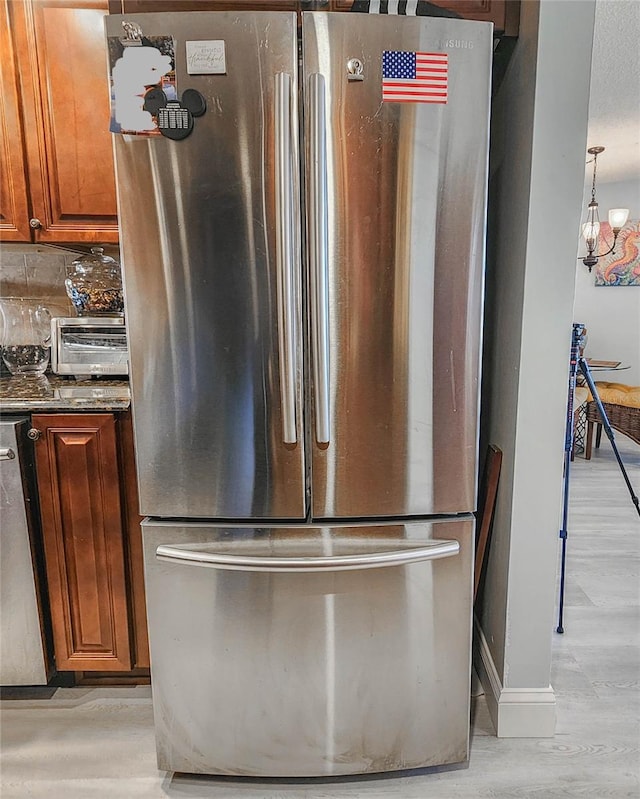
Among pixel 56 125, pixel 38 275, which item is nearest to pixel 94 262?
pixel 38 275

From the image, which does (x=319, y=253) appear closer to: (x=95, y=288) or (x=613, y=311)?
(x=95, y=288)

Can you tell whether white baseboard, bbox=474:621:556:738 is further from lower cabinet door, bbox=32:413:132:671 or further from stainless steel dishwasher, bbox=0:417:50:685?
stainless steel dishwasher, bbox=0:417:50:685

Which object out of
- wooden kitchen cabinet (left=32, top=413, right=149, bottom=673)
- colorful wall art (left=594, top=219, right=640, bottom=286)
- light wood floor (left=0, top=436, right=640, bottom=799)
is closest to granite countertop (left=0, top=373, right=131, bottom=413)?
wooden kitchen cabinet (left=32, top=413, right=149, bottom=673)

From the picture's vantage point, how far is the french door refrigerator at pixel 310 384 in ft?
3.88

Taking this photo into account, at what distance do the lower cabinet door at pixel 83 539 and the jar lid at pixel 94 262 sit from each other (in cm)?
65

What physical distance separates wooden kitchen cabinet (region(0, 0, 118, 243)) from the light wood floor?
151 cm

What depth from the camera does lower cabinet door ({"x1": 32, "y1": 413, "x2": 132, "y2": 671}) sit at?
158cm

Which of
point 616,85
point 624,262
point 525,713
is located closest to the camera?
point 525,713

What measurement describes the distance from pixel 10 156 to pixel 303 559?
153 centimetres

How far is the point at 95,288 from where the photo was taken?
1.93m

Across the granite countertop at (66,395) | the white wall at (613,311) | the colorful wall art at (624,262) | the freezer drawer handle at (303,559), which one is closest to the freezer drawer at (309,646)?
the freezer drawer handle at (303,559)

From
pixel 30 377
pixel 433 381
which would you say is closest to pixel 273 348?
pixel 433 381

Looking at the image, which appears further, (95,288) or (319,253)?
(95,288)

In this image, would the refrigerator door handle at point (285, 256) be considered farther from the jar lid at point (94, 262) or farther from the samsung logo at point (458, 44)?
the jar lid at point (94, 262)
